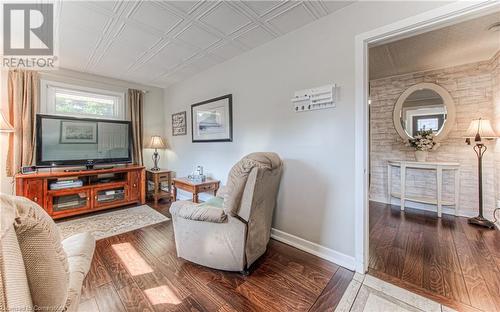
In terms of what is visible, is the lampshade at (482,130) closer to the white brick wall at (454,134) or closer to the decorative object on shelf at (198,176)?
the white brick wall at (454,134)

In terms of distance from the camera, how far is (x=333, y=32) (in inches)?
76.1

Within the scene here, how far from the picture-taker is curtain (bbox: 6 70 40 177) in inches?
113

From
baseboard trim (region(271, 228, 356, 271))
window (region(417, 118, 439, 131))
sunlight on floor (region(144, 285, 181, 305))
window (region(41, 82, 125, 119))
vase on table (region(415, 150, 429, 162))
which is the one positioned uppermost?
window (region(41, 82, 125, 119))

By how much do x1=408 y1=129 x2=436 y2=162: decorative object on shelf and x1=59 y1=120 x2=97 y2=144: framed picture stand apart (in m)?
5.42

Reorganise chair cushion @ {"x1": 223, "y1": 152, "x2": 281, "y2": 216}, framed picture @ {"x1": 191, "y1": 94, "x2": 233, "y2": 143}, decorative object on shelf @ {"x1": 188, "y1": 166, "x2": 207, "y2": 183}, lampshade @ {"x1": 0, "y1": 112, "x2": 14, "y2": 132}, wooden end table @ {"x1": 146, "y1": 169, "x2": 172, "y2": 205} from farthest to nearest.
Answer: wooden end table @ {"x1": 146, "y1": 169, "x2": 172, "y2": 205}
decorative object on shelf @ {"x1": 188, "y1": 166, "x2": 207, "y2": 183}
framed picture @ {"x1": 191, "y1": 94, "x2": 233, "y2": 143}
lampshade @ {"x1": 0, "y1": 112, "x2": 14, "y2": 132}
chair cushion @ {"x1": 223, "y1": 152, "x2": 281, "y2": 216}

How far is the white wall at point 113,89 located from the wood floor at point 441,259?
4.29 meters

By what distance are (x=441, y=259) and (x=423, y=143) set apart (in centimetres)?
203

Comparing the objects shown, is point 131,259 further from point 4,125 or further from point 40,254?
point 4,125

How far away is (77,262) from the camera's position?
941 mm

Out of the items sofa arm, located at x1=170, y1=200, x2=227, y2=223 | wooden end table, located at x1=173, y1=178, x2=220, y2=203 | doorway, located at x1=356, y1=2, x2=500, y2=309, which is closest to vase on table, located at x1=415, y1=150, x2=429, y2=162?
doorway, located at x1=356, y1=2, x2=500, y2=309

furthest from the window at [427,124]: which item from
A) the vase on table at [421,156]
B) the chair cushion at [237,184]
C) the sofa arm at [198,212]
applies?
the sofa arm at [198,212]

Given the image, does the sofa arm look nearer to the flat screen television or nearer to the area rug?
the area rug

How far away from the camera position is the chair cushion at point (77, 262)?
0.79 meters

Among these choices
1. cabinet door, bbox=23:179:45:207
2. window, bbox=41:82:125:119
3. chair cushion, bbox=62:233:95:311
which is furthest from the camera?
window, bbox=41:82:125:119
